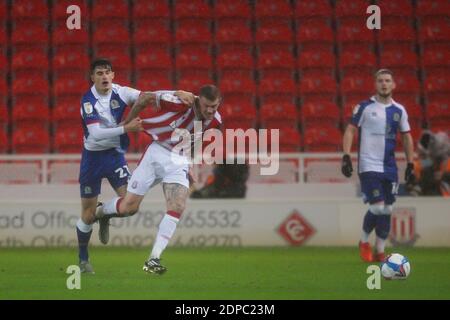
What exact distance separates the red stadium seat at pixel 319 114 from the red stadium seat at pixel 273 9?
6.82 feet

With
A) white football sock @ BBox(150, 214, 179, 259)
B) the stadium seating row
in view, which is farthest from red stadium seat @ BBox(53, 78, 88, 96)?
white football sock @ BBox(150, 214, 179, 259)

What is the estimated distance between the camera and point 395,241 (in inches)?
534

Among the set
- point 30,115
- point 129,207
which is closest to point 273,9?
point 30,115

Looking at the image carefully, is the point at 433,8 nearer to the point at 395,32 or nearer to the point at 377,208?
the point at 395,32

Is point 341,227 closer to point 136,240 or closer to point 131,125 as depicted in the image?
point 136,240

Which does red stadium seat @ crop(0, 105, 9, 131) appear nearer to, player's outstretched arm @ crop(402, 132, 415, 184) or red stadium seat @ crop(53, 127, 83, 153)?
red stadium seat @ crop(53, 127, 83, 153)

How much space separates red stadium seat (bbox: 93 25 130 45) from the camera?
16906 mm

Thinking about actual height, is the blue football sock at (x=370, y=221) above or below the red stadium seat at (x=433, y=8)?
A: below

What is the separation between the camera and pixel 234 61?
16.7m

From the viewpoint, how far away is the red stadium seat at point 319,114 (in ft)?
52.1

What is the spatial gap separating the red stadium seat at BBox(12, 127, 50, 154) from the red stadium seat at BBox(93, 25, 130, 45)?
7.37 ft

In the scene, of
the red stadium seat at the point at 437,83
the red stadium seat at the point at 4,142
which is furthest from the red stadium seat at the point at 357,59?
the red stadium seat at the point at 4,142

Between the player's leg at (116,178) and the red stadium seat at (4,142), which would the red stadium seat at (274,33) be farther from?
the player's leg at (116,178)

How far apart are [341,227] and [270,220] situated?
99 cm
